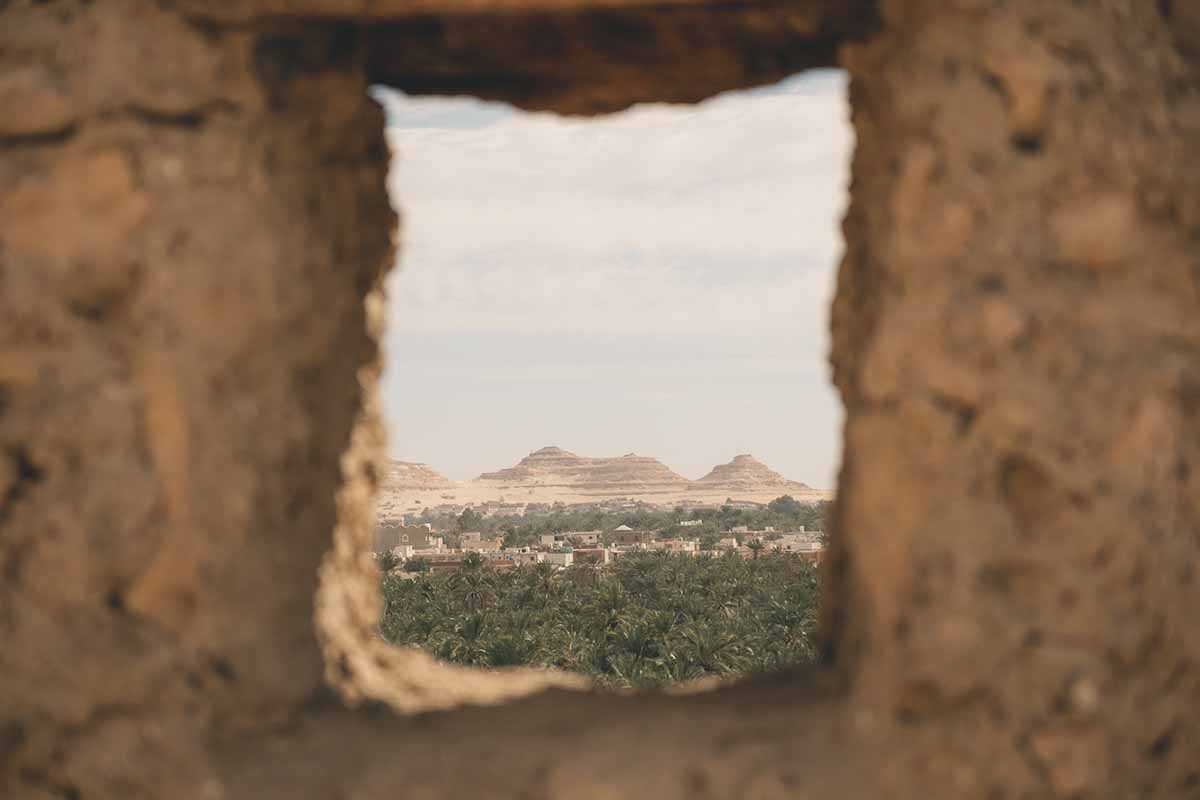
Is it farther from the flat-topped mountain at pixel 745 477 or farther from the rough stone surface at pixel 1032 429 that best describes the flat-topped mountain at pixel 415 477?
the rough stone surface at pixel 1032 429

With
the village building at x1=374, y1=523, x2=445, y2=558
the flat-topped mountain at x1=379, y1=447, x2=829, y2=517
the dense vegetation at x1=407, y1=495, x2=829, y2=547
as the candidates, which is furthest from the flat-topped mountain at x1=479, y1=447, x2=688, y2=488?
the village building at x1=374, y1=523, x2=445, y2=558

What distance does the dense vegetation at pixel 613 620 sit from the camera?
16891mm

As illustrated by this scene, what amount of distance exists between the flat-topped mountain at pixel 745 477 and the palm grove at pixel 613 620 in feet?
384

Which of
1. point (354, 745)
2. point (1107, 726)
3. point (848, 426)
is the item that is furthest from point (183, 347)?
point (1107, 726)

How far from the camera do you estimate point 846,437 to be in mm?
3541

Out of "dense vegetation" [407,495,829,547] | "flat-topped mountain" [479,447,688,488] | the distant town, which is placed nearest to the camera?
the distant town

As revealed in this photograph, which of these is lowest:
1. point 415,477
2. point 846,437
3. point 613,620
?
point 415,477

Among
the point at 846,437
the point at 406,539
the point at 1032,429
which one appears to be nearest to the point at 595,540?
the point at 406,539

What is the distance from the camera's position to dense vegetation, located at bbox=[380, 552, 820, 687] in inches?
665

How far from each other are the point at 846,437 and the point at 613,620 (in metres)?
16.8

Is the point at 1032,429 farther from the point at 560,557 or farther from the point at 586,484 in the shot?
the point at 586,484

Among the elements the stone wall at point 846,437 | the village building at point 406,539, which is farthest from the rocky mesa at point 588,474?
the stone wall at point 846,437

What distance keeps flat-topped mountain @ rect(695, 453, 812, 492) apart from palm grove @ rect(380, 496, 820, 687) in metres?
117

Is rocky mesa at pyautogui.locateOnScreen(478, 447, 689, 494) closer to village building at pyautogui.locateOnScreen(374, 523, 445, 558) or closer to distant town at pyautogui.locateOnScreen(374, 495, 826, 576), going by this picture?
distant town at pyautogui.locateOnScreen(374, 495, 826, 576)
